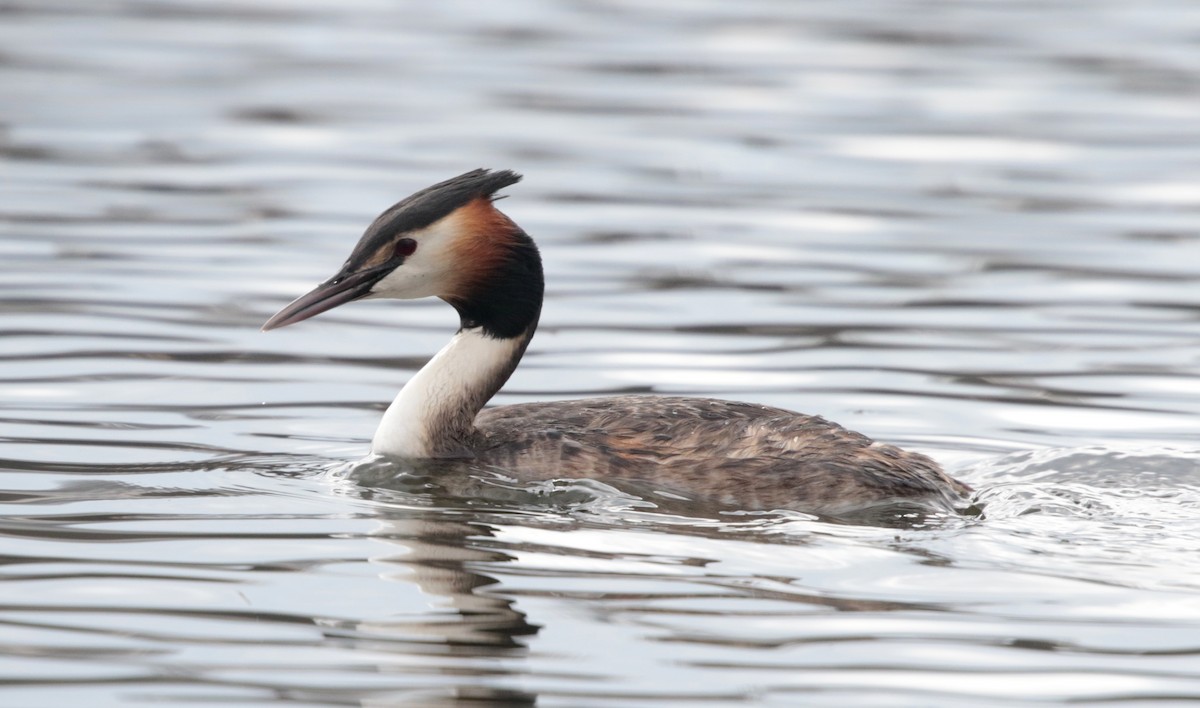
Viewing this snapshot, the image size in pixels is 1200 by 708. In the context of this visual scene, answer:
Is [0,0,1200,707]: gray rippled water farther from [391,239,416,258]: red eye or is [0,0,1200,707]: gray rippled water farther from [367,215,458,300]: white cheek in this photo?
[391,239,416,258]: red eye

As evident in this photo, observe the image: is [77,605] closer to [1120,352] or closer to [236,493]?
[236,493]

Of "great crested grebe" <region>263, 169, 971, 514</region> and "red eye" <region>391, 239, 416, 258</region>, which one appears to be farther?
"red eye" <region>391, 239, 416, 258</region>

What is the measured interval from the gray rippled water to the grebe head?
0.74 m

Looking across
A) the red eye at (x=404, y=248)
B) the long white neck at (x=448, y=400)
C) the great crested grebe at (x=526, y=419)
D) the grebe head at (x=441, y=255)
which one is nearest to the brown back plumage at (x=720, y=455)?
the great crested grebe at (x=526, y=419)

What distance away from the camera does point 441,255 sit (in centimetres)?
841

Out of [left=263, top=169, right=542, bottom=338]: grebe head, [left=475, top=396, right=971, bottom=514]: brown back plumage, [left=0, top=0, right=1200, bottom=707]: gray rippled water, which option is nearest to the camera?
[left=0, top=0, right=1200, bottom=707]: gray rippled water

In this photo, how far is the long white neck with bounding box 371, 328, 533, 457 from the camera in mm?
8422

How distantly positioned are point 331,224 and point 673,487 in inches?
250

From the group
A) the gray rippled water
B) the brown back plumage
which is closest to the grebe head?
the brown back plumage

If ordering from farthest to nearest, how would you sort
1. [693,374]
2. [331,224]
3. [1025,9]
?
[1025,9], [331,224], [693,374]

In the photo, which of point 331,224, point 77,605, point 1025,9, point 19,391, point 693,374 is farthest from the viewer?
point 1025,9

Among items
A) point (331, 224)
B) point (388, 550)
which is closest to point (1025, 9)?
point (331, 224)

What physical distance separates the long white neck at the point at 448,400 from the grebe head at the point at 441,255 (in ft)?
0.67

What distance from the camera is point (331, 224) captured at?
45.5 feet
